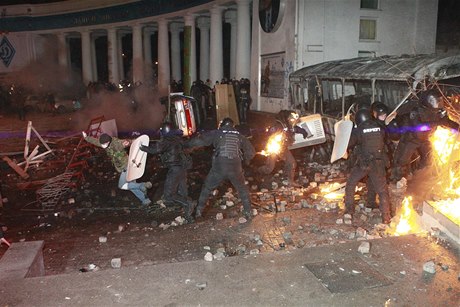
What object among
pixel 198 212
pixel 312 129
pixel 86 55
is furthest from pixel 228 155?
pixel 86 55

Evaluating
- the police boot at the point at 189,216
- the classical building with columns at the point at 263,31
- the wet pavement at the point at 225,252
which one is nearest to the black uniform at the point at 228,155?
the police boot at the point at 189,216

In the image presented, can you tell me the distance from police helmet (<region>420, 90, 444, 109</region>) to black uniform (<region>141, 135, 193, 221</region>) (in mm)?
3932

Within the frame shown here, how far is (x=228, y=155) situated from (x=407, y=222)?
107 inches

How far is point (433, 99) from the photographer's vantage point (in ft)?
20.5

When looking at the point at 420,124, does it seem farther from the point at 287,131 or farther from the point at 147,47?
the point at 147,47

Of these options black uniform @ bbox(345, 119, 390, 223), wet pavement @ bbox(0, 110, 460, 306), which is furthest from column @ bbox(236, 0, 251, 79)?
black uniform @ bbox(345, 119, 390, 223)

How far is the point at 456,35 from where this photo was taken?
19.0 metres

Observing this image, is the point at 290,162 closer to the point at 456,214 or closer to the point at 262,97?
the point at 456,214

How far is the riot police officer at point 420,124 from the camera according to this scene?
20.5 feet

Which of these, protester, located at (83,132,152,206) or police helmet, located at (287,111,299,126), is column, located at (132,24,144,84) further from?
protester, located at (83,132,152,206)

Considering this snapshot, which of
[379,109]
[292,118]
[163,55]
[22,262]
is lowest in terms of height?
[22,262]

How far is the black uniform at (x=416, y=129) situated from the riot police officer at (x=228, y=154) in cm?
284

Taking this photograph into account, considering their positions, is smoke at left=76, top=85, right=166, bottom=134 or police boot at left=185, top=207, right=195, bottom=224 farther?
smoke at left=76, top=85, right=166, bottom=134

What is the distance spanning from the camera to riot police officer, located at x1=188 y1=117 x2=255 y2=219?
19.5ft
